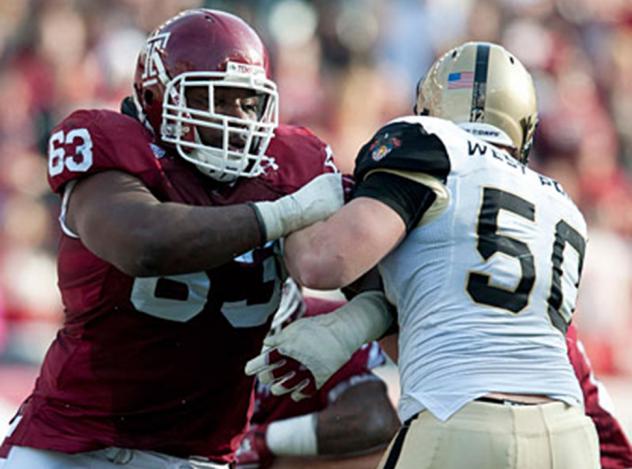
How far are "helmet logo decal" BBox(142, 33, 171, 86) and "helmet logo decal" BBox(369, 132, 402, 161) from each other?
0.60 metres

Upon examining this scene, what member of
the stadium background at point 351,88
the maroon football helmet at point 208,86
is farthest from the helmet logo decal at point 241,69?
the stadium background at point 351,88

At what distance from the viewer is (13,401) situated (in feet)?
18.1

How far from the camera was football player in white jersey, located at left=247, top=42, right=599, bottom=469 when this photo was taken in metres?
2.50

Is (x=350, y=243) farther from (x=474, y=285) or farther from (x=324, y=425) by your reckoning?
(x=324, y=425)

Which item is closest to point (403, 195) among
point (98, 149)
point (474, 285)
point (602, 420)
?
point (474, 285)

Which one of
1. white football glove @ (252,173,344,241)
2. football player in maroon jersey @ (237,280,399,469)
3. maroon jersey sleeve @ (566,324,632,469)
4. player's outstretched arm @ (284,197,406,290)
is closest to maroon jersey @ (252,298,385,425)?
football player in maroon jersey @ (237,280,399,469)

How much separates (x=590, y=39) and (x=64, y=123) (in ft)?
22.8

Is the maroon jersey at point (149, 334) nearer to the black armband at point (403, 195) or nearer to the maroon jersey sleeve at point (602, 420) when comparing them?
the black armband at point (403, 195)

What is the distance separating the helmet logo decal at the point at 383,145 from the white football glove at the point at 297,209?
6.6 inches

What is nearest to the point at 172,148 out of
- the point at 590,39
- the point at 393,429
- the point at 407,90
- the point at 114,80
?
the point at 393,429

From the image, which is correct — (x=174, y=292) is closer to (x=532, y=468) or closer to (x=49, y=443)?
A: (x=49, y=443)

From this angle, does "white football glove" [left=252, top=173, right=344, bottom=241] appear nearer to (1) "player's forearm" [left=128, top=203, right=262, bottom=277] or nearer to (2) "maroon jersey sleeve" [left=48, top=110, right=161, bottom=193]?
(1) "player's forearm" [left=128, top=203, right=262, bottom=277]

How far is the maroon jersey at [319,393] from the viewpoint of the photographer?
3938mm

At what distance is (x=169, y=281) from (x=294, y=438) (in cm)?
115
